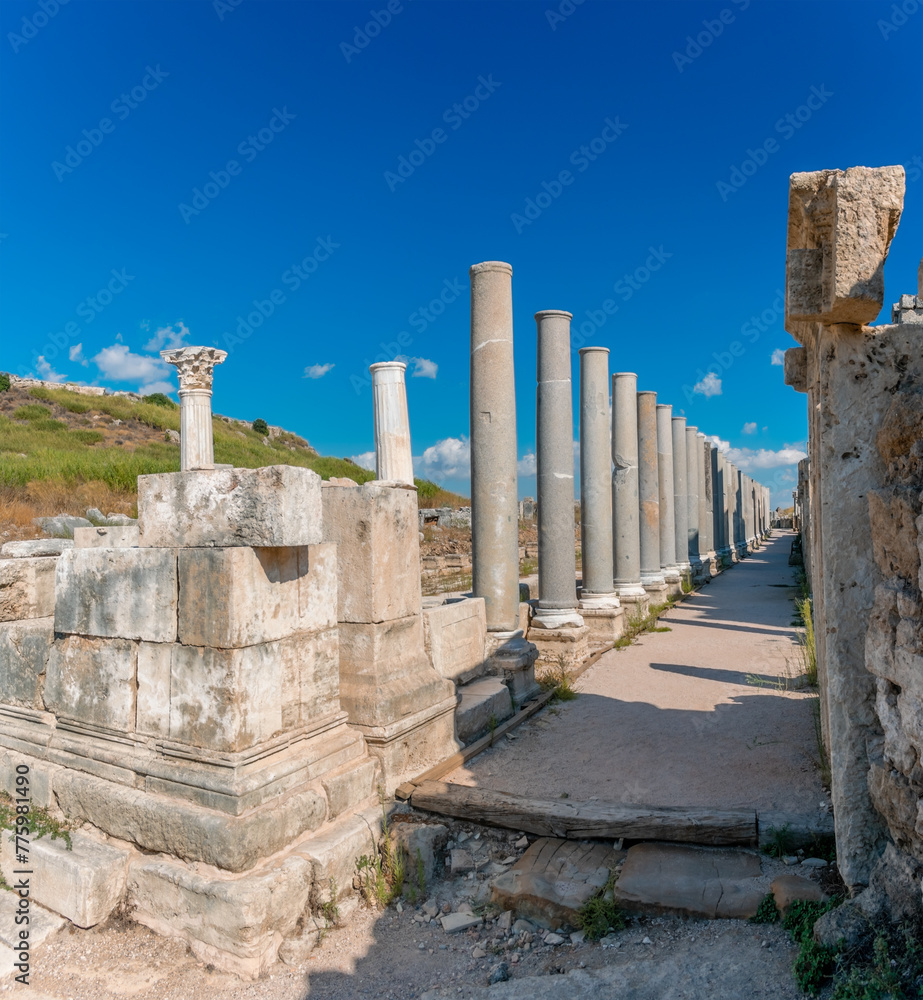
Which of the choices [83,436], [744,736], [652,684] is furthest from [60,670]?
[83,436]

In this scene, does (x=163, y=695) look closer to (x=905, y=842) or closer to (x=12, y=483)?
(x=905, y=842)

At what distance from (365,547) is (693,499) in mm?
16559

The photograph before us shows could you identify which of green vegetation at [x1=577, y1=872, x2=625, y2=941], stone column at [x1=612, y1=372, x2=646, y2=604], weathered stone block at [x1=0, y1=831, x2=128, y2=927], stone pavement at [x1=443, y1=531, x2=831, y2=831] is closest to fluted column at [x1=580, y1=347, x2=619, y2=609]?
stone column at [x1=612, y1=372, x2=646, y2=604]

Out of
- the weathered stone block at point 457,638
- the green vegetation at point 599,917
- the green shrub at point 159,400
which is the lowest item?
the green vegetation at point 599,917

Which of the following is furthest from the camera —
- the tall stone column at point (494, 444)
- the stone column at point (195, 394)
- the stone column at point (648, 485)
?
the stone column at point (648, 485)

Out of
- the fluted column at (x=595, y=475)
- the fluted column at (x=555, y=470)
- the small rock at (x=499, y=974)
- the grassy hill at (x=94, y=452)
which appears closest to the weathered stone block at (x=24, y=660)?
the small rock at (x=499, y=974)

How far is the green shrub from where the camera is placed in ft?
151

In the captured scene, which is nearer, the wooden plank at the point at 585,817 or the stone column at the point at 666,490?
the wooden plank at the point at 585,817

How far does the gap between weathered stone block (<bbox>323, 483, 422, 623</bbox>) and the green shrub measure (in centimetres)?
4447

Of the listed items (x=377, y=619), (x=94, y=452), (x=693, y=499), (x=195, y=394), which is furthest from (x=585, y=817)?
(x=94, y=452)

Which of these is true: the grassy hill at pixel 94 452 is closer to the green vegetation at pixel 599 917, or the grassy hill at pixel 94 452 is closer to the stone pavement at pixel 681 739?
the stone pavement at pixel 681 739

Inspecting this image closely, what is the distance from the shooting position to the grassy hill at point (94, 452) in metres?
18.6

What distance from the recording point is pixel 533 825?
430 cm

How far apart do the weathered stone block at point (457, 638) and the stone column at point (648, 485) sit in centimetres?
804
